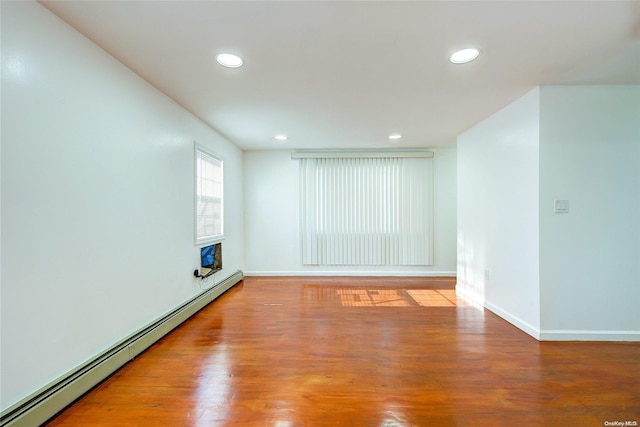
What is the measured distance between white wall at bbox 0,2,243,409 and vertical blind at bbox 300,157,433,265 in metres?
2.82

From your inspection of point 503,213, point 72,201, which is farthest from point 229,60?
point 503,213

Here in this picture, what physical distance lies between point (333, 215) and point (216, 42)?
3602 millimetres

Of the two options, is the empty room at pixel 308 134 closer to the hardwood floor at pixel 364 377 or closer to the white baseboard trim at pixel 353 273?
the hardwood floor at pixel 364 377

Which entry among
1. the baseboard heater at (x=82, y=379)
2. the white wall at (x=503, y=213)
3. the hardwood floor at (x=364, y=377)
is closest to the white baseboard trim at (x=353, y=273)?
the white wall at (x=503, y=213)

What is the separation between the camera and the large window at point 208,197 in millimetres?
3412

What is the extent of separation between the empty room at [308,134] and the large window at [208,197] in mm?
53

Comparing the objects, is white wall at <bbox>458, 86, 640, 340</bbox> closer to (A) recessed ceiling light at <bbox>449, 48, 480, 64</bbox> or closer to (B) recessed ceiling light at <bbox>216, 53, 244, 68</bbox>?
(A) recessed ceiling light at <bbox>449, 48, 480, 64</bbox>

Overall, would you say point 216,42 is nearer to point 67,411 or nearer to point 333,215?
point 67,411

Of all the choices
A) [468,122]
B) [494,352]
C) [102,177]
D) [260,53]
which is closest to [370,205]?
[468,122]

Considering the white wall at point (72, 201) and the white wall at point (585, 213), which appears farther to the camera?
the white wall at point (585, 213)

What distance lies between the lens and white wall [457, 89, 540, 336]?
261 centimetres

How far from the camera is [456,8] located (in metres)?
1.52

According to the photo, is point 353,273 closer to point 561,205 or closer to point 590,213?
point 561,205

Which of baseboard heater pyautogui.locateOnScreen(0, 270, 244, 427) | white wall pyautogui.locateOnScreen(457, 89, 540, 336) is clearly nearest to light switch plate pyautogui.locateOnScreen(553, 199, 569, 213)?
white wall pyautogui.locateOnScreen(457, 89, 540, 336)
